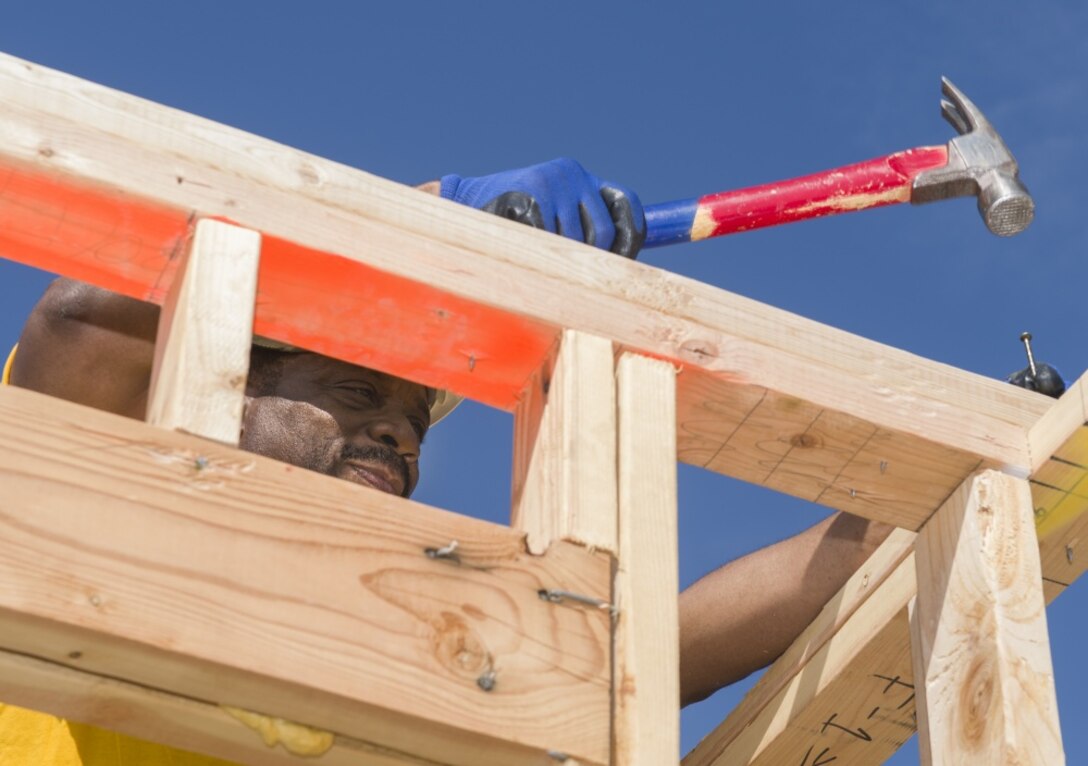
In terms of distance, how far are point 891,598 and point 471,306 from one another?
0.91 meters

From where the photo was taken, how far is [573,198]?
329cm

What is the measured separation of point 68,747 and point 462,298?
1.15m

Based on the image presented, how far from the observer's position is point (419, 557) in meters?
1.77

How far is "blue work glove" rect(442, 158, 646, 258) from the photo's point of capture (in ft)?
10.4

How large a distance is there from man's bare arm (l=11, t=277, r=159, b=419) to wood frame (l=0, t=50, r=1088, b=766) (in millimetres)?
1609

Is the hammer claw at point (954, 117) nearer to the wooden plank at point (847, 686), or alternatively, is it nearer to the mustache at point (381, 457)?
the wooden plank at point (847, 686)

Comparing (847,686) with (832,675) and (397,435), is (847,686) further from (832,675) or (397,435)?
(397,435)

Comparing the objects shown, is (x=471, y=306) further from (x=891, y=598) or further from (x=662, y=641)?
(x=891, y=598)

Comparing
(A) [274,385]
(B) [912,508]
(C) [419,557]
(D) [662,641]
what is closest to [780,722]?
(B) [912,508]

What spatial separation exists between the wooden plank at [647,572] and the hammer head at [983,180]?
1.57 metres

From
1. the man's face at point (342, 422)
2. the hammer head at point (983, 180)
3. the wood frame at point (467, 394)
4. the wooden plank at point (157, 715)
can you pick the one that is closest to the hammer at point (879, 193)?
the hammer head at point (983, 180)

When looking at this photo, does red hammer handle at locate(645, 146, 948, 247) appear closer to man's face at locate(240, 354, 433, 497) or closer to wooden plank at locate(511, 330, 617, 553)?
man's face at locate(240, 354, 433, 497)

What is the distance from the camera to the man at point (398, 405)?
10.7 ft

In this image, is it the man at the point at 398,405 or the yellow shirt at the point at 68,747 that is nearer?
the yellow shirt at the point at 68,747
